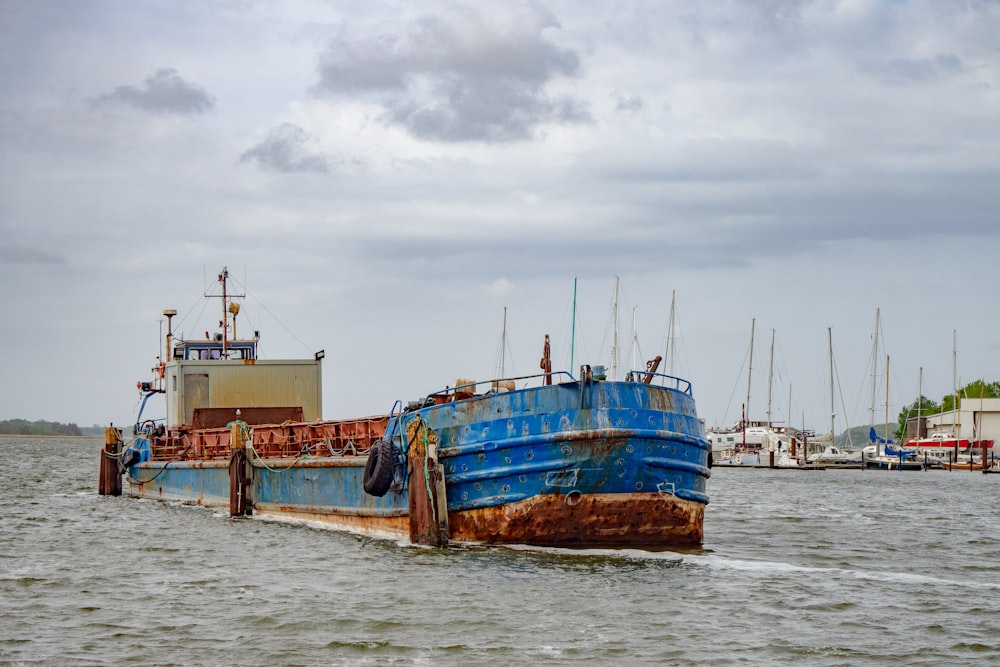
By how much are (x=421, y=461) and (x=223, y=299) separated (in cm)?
1727

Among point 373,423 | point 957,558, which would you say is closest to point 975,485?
point 957,558

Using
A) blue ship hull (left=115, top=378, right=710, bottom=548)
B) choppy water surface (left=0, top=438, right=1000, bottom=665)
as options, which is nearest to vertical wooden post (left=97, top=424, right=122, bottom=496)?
choppy water surface (left=0, top=438, right=1000, bottom=665)

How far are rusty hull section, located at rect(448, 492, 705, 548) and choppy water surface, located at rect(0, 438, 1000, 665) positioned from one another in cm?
36

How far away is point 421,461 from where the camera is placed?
19.3 meters

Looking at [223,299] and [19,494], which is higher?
[223,299]

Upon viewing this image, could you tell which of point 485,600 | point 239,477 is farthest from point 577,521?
point 239,477

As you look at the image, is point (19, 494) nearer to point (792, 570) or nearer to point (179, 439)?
point (179, 439)

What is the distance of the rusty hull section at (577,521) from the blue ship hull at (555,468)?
0.02m

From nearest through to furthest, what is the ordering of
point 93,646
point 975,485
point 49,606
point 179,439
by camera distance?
point 93,646, point 49,606, point 179,439, point 975,485

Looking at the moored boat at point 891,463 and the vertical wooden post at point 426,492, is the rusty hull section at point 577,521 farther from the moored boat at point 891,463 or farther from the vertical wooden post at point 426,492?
the moored boat at point 891,463

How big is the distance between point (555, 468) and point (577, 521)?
945mm

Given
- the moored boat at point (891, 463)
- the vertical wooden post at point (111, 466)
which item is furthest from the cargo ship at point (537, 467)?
the moored boat at point (891, 463)

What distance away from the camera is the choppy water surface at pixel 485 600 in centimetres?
1233

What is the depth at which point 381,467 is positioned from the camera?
19.9m
